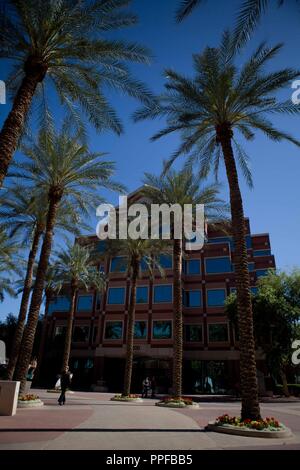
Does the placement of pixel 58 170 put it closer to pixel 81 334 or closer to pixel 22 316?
pixel 22 316

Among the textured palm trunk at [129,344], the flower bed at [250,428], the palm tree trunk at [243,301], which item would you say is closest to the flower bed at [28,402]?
the textured palm trunk at [129,344]

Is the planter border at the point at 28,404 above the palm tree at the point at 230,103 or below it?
below

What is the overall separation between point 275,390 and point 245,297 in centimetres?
3129

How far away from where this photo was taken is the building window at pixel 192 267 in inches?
1598

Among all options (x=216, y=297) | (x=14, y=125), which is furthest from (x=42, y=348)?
(x=14, y=125)

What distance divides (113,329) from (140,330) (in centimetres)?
312

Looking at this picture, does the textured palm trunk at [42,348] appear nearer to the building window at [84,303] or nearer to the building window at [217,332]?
the building window at [84,303]

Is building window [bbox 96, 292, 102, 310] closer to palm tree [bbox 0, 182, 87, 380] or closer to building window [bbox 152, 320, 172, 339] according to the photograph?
building window [bbox 152, 320, 172, 339]

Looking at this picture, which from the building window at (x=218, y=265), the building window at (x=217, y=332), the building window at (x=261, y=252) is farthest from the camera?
the building window at (x=261, y=252)

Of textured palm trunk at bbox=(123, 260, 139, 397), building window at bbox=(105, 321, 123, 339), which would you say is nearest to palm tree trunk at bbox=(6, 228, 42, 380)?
textured palm trunk at bbox=(123, 260, 139, 397)

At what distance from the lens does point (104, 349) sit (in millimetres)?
37562

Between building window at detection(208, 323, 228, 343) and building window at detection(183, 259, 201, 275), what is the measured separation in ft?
21.4
